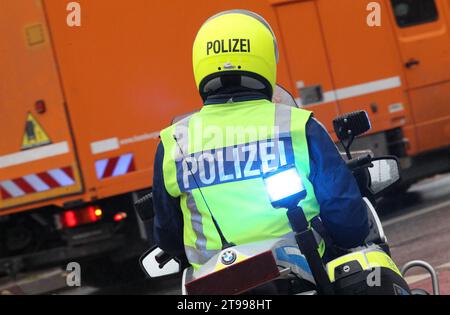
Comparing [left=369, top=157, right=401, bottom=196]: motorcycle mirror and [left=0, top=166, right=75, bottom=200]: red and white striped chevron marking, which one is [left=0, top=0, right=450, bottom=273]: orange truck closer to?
[left=0, top=166, right=75, bottom=200]: red and white striped chevron marking

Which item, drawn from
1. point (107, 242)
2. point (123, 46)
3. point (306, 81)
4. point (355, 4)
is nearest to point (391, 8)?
point (355, 4)

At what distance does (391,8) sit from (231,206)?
644 cm

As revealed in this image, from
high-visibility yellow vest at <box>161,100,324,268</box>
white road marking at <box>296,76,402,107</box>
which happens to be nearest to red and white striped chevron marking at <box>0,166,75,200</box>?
white road marking at <box>296,76,402,107</box>

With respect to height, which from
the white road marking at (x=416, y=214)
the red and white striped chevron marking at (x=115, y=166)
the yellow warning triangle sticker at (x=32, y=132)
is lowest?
the white road marking at (x=416, y=214)

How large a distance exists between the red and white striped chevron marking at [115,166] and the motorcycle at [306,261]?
13.8ft

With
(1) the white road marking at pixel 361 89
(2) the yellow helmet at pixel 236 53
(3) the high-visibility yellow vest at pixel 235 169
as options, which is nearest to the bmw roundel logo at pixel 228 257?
(3) the high-visibility yellow vest at pixel 235 169

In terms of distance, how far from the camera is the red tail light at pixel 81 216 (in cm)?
690

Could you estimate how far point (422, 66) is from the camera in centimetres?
857

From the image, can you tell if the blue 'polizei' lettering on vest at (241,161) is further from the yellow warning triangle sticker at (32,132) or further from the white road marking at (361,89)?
the white road marking at (361,89)

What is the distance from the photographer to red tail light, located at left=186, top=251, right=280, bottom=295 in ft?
6.84

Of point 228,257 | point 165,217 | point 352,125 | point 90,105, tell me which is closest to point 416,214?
point 90,105

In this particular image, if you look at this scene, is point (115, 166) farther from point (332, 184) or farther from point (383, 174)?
point (332, 184)

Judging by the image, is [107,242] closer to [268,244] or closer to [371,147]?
[371,147]

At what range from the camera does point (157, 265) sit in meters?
2.90
